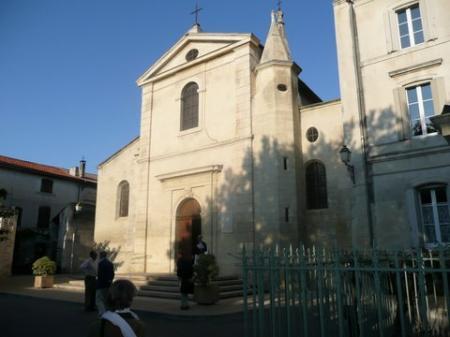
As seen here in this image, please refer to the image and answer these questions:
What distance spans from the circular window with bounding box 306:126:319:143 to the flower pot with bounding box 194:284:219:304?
25.3 feet

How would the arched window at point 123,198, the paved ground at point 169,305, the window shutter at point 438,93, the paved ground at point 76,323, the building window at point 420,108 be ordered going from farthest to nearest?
the arched window at point 123,198, the building window at point 420,108, the window shutter at point 438,93, the paved ground at point 169,305, the paved ground at point 76,323

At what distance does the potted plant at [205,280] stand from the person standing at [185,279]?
0.45m

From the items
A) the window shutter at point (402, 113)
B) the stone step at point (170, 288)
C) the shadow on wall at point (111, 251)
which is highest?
the window shutter at point (402, 113)

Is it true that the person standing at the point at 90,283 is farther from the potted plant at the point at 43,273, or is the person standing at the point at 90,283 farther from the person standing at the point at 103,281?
the potted plant at the point at 43,273

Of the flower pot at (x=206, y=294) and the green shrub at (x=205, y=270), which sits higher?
the green shrub at (x=205, y=270)

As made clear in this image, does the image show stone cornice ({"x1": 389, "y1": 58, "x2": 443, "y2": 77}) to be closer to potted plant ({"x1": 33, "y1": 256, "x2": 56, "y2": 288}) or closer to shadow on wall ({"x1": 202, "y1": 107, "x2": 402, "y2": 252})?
shadow on wall ({"x1": 202, "y1": 107, "x2": 402, "y2": 252})

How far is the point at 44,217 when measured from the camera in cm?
3083

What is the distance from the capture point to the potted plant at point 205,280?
11.4 meters

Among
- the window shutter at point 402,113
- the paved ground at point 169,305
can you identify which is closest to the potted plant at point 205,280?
the paved ground at point 169,305

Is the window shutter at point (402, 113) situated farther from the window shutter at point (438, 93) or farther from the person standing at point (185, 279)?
the person standing at point (185, 279)

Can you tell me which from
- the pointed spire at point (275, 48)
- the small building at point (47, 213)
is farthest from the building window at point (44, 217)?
the pointed spire at point (275, 48)

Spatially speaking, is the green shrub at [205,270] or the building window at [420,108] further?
the building window at [420,108]

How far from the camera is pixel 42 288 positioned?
16391 mm

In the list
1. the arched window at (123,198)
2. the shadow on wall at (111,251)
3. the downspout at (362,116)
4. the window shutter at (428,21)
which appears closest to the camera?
the window shutter at (428,21)
